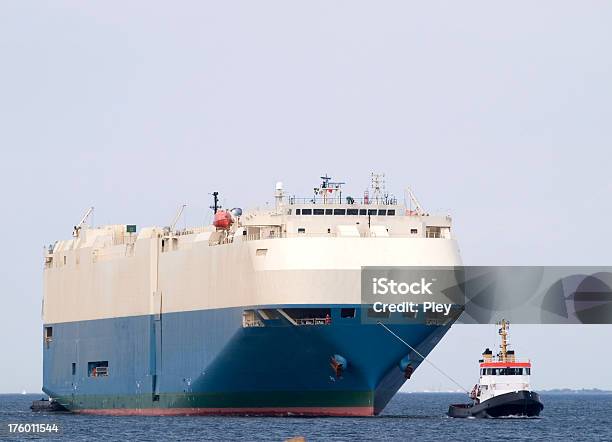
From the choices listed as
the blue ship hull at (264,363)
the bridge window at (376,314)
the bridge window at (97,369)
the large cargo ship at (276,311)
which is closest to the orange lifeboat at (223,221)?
the large cargo ship at (276,311)

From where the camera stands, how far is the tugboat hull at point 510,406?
89.7 m

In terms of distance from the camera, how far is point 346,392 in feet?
277

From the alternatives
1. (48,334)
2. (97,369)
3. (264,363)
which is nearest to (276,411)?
(264,363)

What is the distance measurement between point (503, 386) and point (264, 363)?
13.7 meters

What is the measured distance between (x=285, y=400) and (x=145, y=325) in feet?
51.1

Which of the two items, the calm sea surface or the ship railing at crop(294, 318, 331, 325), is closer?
the calm sea surface

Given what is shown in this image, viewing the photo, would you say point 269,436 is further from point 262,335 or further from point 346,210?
point 346,210

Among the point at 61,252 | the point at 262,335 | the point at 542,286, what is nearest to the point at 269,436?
the point at 262,335

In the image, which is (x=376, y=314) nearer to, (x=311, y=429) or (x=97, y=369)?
(x=311, y=429)

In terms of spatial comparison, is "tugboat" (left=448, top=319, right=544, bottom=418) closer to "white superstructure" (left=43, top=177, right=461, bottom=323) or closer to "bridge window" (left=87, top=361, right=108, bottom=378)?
"white superstructure" (left=43, top=177, right=461, bottom=323)

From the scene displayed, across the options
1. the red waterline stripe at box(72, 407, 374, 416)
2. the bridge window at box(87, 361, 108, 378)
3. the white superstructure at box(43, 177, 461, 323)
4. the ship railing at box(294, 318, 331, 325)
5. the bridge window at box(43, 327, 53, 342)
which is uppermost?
the white superstructure at box(43, 177, 461, 323)

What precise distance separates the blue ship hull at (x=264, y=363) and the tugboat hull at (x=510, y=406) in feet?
17.8

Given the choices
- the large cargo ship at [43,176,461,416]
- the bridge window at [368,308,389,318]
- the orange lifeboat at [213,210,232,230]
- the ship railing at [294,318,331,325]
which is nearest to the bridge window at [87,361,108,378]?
the large cargo ship at [43,176,461,416]

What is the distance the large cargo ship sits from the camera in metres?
82.9
